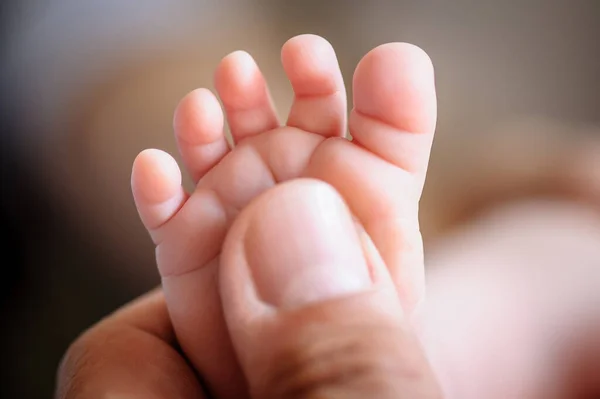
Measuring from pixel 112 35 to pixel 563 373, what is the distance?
62 centimetres

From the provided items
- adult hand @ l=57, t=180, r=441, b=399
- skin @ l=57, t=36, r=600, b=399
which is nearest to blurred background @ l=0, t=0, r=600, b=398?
skin @ l=57, t=36, r=600, b=399

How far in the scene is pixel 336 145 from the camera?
1.54 feet

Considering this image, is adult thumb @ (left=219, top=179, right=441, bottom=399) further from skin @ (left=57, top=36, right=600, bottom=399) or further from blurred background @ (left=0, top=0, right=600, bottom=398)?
blurred background @ (left=0, top=0, right=600, bottom=398)

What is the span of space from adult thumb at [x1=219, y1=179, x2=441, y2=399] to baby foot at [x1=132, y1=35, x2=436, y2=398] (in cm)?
4

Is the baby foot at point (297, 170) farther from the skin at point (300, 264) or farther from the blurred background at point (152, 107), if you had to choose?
the blurred background at point (152, 107)

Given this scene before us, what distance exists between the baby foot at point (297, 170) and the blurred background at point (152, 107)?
0.34 meters

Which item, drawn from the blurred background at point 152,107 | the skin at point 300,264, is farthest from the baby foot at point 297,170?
the blurred background at point 152,107

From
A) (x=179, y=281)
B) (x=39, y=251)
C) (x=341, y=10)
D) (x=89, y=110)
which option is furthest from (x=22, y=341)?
(x=341, y=10)

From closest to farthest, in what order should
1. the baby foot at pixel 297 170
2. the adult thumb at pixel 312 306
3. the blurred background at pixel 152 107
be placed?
the adult thumb at pixel 312 306
the baby foot at pixel 297 170
the blurred background at pixel 152 107

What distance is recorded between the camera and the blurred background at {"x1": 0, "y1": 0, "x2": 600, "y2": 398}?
0.80 meters

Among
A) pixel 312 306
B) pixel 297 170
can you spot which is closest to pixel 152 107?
pixel 297 170

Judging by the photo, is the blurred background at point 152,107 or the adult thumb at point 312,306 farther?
the blurred background at point 152,107

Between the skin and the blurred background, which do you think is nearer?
the skin

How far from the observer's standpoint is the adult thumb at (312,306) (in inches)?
13.7
